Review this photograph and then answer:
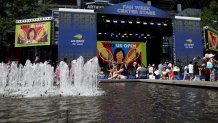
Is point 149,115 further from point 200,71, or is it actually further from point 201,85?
point 200,71

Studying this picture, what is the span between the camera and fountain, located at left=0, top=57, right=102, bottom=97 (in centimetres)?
1331

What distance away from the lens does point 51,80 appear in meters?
17.0

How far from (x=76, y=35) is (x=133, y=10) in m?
6.07

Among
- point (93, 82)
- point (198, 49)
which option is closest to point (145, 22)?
point (198, 49)

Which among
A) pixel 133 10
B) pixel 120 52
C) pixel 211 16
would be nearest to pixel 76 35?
pixel 133 10

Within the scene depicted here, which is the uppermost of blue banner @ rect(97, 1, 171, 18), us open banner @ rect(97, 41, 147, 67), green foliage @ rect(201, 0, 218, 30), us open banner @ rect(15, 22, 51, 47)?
green foliage @ rect(201, 0, 218, 30)

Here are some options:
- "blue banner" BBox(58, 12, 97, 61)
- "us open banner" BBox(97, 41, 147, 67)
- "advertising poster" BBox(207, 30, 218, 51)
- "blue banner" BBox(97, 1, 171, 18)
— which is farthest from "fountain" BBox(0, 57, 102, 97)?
"advertising poster" BBox(207, 30, 218, 51)

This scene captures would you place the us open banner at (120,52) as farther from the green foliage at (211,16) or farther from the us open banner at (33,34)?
the green foliage at (211,16)

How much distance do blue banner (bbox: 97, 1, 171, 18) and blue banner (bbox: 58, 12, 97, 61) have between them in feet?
5.64

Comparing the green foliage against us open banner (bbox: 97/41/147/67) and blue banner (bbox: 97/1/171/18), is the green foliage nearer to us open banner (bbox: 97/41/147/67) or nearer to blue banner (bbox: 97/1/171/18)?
us open banner (bbox: 97/41/147/67)

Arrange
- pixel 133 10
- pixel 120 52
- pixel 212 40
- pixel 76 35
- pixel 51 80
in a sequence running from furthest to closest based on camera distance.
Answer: pixel 120 52, pixel 212 40, pixel 133 10, pixel 76 35, pixel 51 80

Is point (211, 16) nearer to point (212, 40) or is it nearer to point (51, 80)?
point (212, 40)

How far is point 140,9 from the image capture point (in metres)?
27.5

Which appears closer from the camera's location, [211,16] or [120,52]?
[120,52]
